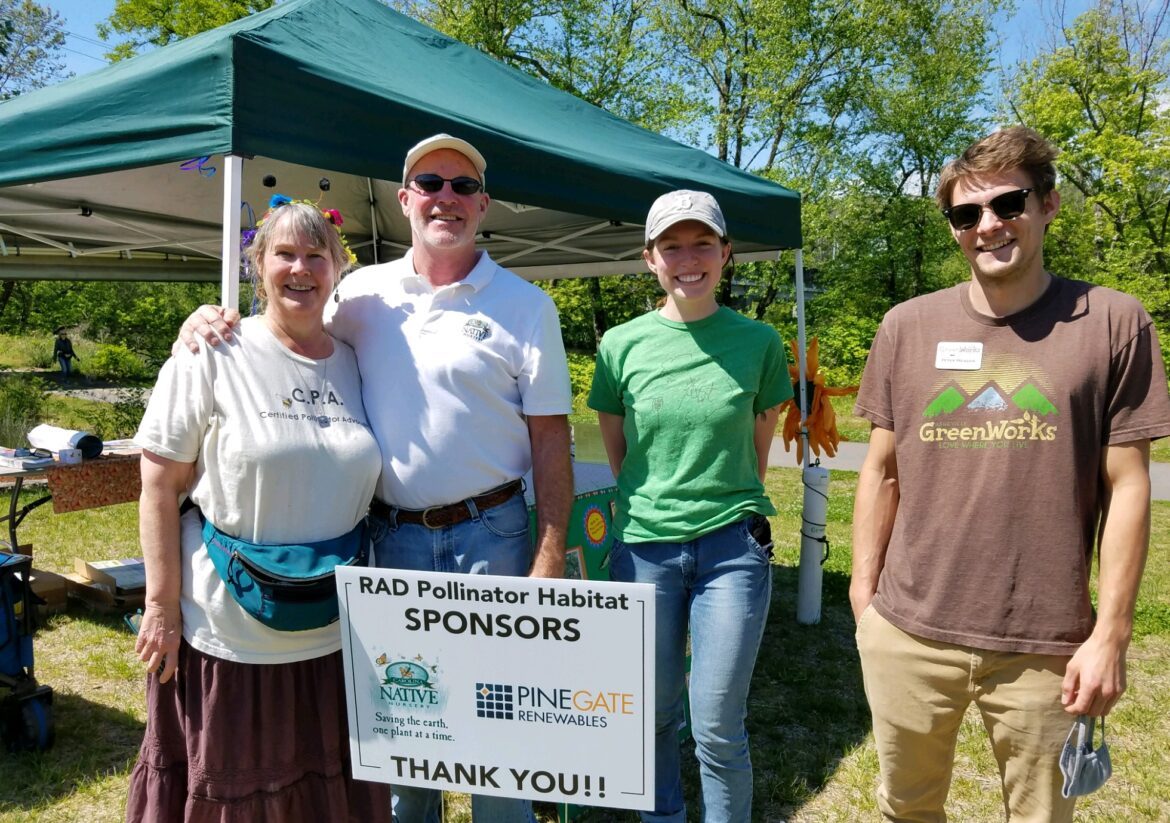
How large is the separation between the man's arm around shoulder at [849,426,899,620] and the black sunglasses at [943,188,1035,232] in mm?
499

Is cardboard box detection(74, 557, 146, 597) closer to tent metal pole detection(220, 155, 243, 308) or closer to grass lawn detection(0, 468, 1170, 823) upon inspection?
grass lawn detection(0, 468, 1170, 823)

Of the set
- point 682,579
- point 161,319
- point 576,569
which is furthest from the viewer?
point 161,319

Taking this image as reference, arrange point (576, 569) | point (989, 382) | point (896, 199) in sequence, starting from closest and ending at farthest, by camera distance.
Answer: point (989, 382) → point (576, 569) → point (896, 199)

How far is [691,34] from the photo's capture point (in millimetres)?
20469

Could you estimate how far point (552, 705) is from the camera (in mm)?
1783

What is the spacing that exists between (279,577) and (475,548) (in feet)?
1.40

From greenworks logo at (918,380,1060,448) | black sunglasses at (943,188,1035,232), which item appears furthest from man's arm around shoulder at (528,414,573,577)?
black sunglasses at (943,188,1035,232)

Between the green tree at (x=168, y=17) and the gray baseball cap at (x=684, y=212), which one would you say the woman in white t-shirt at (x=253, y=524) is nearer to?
the gray baseball cap at (x=684, y=212)

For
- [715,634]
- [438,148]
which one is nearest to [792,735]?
[715,634]

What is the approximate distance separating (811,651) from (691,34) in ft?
64.1

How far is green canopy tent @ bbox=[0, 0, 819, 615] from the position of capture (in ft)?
7.45

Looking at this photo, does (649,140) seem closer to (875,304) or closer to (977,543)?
(977,543)

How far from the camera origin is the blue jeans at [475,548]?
1.89 m

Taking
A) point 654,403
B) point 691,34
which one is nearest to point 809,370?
point 654,403
